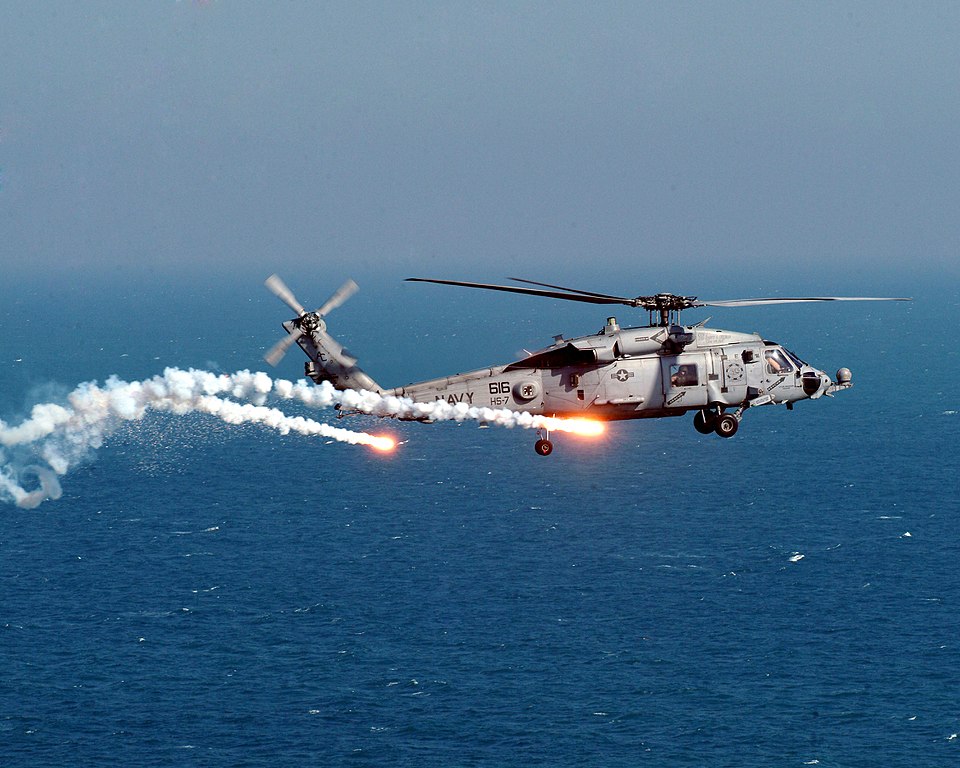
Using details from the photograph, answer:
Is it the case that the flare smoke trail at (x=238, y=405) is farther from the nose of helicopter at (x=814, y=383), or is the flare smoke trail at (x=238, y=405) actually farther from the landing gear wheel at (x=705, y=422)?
the nose of helicopter at (x=814, y=383)

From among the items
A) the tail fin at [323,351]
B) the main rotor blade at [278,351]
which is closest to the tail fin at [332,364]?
the tail fin at [323,351]

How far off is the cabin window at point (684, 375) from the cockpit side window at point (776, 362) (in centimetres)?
446

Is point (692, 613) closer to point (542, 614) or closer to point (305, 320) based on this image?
point (542, 614)

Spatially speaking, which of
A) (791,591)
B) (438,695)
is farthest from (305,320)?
(791,591)

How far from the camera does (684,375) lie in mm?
67000

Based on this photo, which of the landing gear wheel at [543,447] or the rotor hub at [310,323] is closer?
the landing gear wheel at [543,447]

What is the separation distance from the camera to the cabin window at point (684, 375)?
66.9 metres

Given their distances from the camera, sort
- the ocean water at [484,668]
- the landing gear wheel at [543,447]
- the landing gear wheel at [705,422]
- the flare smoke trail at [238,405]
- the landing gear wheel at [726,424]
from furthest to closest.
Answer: the ocean water at [484,668], the landing gear wheel at [705,422], the landing gear wheel at [726,424], the landing gear wheel at [543,447], the flare smoke trail at [238,405]

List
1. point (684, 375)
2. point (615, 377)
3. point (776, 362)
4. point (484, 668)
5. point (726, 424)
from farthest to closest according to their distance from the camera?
point (484, 668), point (776, 362), point (726, 424), point (684, 375), point (615, 377)

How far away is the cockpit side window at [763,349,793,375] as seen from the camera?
68750 millimetres

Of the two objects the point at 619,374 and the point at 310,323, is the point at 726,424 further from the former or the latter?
the point at 310,323

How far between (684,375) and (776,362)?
5.81 metres

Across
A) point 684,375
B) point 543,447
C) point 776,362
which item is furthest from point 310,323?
point 776,362

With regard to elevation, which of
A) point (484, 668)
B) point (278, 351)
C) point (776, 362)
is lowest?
point (484, 668)
